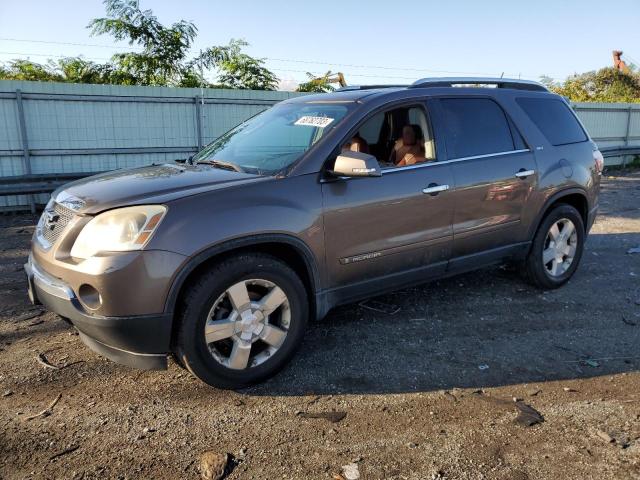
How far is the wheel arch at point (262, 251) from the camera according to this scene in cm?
312

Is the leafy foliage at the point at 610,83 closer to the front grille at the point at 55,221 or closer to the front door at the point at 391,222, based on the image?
the front door at the point at 391,222

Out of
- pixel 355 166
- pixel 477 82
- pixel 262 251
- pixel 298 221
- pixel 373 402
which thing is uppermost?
pixel 477 82

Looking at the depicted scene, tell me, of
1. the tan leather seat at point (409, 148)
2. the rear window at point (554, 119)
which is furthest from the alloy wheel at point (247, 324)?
the rear window at point (554, 119)

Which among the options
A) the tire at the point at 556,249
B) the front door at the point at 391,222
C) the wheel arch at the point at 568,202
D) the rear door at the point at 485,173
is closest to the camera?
the front door at the point at 391,222

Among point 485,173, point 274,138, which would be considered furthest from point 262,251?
point 485,173

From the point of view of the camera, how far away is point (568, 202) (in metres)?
5.46

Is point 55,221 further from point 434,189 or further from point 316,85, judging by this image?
point 316,85

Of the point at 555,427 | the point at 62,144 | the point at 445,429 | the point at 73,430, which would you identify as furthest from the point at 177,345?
the point at 62,144

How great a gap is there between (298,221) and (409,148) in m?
1.41

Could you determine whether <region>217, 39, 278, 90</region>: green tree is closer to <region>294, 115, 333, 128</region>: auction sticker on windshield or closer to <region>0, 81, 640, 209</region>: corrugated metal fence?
<region>0, 81, 640, 209</region>: corrugated metal fence

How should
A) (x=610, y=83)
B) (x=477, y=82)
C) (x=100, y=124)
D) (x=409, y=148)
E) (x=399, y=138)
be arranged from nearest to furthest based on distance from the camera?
(x=409, y=148) → (x=399, y=138) → (x=477, y=82) → (x=100, y=124) → (x=610, y=83)

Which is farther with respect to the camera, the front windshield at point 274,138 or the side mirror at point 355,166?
the front windshield at point 274,138

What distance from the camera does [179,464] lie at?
2754 mm

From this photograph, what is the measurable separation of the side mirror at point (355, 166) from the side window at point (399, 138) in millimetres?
514
